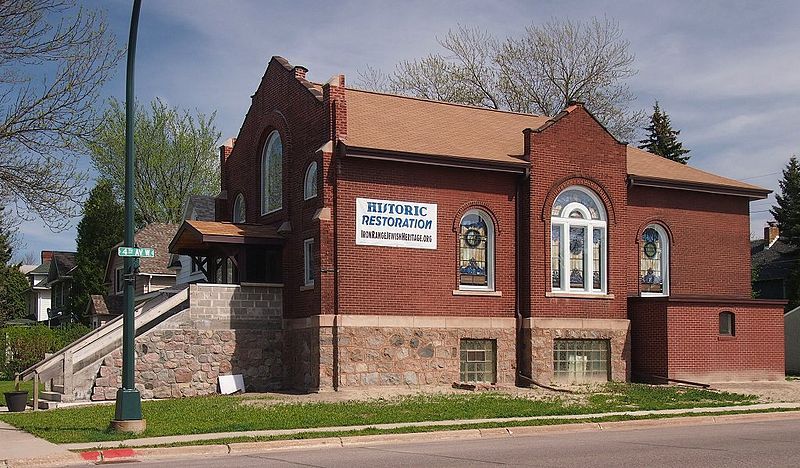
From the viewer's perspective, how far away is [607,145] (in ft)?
98.2

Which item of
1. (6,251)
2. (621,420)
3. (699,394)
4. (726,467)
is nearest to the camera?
(726,467)

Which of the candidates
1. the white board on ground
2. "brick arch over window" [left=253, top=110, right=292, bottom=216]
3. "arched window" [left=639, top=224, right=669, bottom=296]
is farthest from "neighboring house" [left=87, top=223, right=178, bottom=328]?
"arched window" [left=639, top=224, right=669, bottom=296]

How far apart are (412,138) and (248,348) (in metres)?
7.67

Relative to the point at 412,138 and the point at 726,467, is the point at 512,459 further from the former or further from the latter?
the point at 412,138

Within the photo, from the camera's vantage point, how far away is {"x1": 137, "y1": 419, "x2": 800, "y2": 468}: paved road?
13484 mm

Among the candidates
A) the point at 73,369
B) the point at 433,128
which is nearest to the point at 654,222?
the point at 433,128

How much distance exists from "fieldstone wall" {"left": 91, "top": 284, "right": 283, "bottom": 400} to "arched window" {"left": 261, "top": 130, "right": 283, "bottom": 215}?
3.80m

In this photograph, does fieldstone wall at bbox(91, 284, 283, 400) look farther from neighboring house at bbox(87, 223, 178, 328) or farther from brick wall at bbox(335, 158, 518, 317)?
neighboring house at bbox(87, 223, 178, 328)

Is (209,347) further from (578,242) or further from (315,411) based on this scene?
(578,242)

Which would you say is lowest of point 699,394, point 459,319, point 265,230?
point 699,394

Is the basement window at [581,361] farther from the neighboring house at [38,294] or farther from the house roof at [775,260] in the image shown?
the neighboring house at [38,294]

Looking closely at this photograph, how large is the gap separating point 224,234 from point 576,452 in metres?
15.6

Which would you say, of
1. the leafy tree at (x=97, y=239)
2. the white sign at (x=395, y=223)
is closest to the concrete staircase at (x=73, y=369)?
the white sign at (x=395, y=223)

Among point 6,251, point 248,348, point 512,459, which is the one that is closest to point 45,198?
point 248,348
